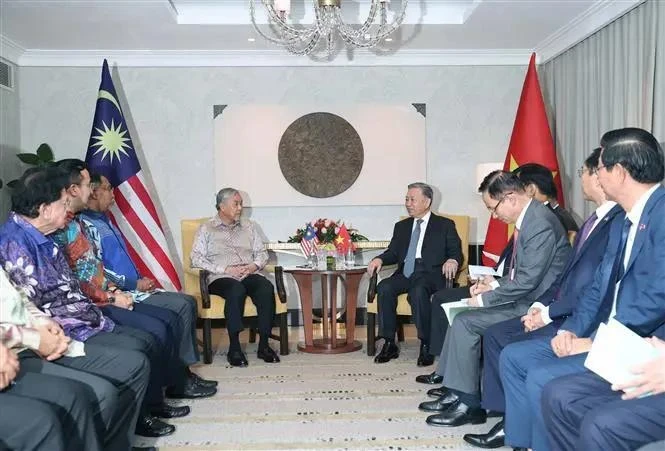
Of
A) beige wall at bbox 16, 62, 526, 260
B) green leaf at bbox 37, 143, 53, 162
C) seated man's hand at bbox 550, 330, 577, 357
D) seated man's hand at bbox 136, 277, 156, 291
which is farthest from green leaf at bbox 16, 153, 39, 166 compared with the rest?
seated man's hand at bbox 550, 330, 577, 357

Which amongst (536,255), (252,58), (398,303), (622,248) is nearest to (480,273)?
Result: (536,255)

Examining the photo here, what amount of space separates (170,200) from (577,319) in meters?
4.60

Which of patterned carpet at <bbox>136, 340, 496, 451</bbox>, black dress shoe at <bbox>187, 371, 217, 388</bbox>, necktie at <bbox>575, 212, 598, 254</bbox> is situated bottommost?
patterned carpet at <bbox>136, 340, 496, 451</bbox>

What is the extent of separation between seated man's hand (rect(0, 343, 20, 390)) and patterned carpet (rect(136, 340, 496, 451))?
1234 millimetres

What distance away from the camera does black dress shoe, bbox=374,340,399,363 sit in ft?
17.2

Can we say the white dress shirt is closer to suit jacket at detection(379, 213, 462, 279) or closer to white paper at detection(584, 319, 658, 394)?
suit jacket at detection(379, 213, 462, 279)

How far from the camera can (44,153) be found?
6.13 metres

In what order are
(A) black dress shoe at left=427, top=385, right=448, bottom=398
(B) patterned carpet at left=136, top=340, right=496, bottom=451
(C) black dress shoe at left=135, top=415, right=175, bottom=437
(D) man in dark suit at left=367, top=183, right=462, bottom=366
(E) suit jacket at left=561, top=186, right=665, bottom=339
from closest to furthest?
(E) suit jacket at left=561, top=186, right=665, bottom=339 < (B) patterned carpet at left=136, top=340, right=496, bottom=451 < (C) black dress shoe at left=135, top=415, right=175, bottom=437 < (A) black dress shoe at left=427, top=385, right=448, bottom=398 < (D) man in dark suit at left=367, top=183, right=462, bottom=366

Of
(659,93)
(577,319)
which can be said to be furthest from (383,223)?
(577,319)

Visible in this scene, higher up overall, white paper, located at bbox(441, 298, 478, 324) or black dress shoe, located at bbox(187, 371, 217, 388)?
white paper, located at bbox(441, 298, 478, 324)

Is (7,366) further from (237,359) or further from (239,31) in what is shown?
(239,31)

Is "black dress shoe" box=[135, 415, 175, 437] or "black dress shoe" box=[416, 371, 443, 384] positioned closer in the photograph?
"black dress shoe" box=[135, 415, 175, 437]

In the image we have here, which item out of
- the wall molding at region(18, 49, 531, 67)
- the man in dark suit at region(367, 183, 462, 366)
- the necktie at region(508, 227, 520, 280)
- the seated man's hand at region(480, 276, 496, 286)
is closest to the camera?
the necktie at region(508, 227, 520, 280)

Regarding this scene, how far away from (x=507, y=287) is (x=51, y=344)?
2282 millimetres
